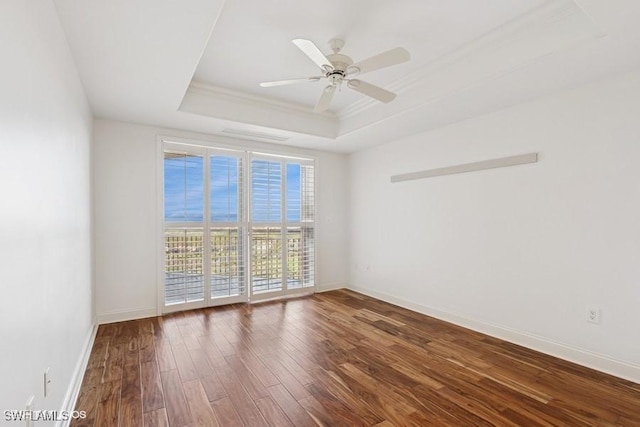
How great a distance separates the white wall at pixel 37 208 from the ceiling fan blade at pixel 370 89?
6.51 feet

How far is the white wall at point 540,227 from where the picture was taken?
252 cm

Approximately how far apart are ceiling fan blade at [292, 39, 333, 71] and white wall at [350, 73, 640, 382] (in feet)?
6.90

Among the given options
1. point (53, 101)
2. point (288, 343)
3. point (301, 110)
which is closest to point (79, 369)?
point (288, 343)

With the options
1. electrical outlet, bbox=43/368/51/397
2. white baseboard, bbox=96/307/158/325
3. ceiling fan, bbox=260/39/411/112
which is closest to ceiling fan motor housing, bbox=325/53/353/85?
ceiling fan, bbox=260/39/411/112

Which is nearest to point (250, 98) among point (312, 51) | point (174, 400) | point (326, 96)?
point (326, 96)

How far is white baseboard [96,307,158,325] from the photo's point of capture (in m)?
3.64

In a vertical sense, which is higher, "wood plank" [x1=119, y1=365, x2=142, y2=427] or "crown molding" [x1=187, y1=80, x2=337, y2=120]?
"crown molding" [x1=187, y1=80, x2=337, y2=120]

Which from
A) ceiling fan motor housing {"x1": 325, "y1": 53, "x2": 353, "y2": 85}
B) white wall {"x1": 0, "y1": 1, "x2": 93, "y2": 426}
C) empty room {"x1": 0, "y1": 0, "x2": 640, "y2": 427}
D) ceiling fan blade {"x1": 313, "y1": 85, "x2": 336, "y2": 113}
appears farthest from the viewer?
ceiling fan blade {"x1": 313, "y1": 85, "x2": 336, "y2": 113}

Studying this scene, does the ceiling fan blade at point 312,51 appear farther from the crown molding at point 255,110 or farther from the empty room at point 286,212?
the crown molding at point 255,110

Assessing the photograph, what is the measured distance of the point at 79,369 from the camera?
2377mm

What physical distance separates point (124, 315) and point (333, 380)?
2816 mm

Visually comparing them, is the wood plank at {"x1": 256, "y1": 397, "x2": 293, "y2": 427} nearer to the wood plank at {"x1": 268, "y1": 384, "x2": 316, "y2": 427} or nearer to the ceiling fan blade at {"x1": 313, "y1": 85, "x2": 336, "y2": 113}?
the wood plank at {"x1": 268, "y1": 384, "x2": 316, "y2": 427}

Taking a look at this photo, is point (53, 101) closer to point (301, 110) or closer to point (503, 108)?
point (301, 110)

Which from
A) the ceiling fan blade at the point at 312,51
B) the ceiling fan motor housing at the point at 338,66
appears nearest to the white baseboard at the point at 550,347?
the ceiling fan motor housing at the point at 338,66
